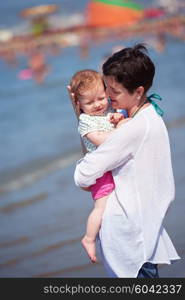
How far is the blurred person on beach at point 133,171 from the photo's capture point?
329 centimetres

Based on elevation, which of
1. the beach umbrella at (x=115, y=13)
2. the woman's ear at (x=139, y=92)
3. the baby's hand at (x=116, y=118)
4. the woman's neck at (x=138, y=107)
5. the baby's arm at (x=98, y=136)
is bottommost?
the baby's arm at (x=98, y=136)

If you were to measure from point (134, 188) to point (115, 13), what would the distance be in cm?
1366

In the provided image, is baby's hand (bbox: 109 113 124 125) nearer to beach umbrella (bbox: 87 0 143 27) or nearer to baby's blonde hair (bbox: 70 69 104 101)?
baby's blonde hair (bbox: 70 69 104 101)

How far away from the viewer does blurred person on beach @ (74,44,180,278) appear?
329cm

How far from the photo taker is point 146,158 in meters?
3.30

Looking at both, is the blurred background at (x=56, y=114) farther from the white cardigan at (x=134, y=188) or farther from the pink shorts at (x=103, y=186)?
the pink shorts at (x=103, y=186)

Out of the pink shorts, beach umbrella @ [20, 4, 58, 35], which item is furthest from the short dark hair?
beach umbrella @ [20, 4, 58, 35]

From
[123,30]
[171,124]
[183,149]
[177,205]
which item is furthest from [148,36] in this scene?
[177,205]

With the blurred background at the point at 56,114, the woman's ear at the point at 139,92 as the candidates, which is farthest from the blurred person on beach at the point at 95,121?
the blurred background at the point at 56,114

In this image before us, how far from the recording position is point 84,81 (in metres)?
3.38

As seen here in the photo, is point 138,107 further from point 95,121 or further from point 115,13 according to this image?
point 115,13

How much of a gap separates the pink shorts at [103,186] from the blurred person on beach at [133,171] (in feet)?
0.10

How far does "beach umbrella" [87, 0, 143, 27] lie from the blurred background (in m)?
0.02

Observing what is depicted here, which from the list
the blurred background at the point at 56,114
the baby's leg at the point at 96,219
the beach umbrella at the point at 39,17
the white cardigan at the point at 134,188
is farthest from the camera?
the beach umbrella at the point at 39,17
